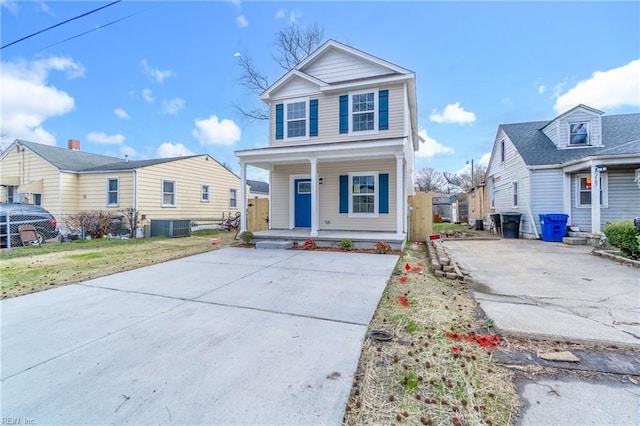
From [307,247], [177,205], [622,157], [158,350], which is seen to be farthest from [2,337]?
[622,157]

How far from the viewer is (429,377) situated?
2.23m

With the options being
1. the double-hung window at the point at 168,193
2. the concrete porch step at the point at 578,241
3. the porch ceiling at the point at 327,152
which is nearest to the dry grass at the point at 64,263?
the porch ceiling at the point at 327,152

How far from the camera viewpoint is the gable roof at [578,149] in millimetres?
10906

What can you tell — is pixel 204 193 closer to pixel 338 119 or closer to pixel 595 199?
pixel 338 119

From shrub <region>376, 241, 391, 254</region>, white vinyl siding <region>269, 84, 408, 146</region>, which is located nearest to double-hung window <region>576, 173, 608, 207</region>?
white vinyl siding <region>269, 84, 408, 146</region>

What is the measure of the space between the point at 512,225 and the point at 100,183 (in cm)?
1939

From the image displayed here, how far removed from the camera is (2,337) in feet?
9.90

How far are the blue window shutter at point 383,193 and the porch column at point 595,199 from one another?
7066 millimetres

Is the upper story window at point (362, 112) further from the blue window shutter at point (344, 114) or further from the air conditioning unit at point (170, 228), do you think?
the air conditioning unit at point (170, 228)

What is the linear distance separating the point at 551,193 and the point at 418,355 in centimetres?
1241

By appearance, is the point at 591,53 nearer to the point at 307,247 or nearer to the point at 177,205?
the point at 307,247

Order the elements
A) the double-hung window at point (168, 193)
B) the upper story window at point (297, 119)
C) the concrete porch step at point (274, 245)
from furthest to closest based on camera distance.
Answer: the double-hung window at point (168, 193)
the upper story window at point (297, 119)
the concrete porch step at point (274, 245)

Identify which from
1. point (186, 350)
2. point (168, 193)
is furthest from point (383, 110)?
point (168, 193)

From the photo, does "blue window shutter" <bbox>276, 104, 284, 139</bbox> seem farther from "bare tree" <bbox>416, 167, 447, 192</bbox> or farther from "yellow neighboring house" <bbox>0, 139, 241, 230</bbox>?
"bare tree" <bbox>416, 167, 447, 192</bbox>
